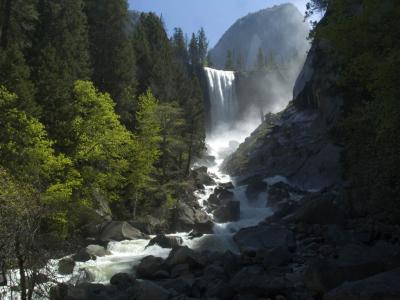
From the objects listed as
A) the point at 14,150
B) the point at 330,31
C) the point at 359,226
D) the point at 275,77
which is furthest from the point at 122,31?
the point at 275,77

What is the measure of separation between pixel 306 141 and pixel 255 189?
10.3m

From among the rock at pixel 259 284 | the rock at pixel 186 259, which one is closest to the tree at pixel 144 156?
the rock at pixel 186 259

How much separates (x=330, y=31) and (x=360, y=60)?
1.27 m

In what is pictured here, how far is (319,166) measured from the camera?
4447 centimetres

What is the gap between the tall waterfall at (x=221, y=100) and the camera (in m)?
89.2

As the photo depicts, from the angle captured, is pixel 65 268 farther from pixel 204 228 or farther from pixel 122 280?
pixel 204 228

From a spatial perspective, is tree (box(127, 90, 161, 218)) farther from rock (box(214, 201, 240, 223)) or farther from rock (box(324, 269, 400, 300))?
rock (box(324, 269, 400, 300))

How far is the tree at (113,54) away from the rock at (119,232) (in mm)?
12683

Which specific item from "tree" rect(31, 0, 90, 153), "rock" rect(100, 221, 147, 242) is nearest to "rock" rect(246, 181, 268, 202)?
"rock" rect(100, 221, 147, 242)

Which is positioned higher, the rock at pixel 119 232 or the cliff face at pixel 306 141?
the cliff face at pixel 306 141

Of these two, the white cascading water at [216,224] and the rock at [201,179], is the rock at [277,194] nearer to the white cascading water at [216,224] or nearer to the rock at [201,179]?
the white cascading water at [216,224]

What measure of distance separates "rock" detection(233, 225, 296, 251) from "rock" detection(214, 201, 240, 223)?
11242mm

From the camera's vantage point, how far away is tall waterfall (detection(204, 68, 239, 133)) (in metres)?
89.2

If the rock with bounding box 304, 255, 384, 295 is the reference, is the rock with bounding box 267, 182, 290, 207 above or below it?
above
